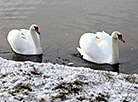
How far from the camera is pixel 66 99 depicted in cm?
508

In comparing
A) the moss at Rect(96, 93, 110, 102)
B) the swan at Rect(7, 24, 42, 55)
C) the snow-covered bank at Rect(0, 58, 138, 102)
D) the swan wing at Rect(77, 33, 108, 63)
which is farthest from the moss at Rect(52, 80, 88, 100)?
the swan at Rect(7, 24, 42, 55)

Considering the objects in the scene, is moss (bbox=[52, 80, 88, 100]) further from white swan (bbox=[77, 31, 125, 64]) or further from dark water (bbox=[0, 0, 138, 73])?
white swan (bbox=[77, 31, 125, 64])

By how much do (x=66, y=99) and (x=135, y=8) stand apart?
32.3ft

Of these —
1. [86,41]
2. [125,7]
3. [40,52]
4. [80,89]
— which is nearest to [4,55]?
[40,52]


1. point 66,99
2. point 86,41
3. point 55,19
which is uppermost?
point 55,19

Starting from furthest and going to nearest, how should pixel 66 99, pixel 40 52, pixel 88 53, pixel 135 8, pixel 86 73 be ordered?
pixel 135 8
pixel 40 52
pixel 88 53
pixel 86 73
pixel 66 99

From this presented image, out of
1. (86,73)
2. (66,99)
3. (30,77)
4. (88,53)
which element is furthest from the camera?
(88,53)

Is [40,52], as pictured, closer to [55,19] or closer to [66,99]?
[55,19]

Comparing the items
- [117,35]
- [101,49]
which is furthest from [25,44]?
[117,35]

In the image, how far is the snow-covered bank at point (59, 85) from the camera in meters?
5.12

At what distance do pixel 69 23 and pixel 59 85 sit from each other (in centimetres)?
746

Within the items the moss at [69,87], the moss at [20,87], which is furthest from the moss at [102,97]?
the moss at [20,87]

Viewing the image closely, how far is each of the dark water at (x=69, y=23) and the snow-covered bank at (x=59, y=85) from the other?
313cm

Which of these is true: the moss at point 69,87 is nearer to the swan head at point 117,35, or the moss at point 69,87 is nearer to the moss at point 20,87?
the moss at point 20,87
